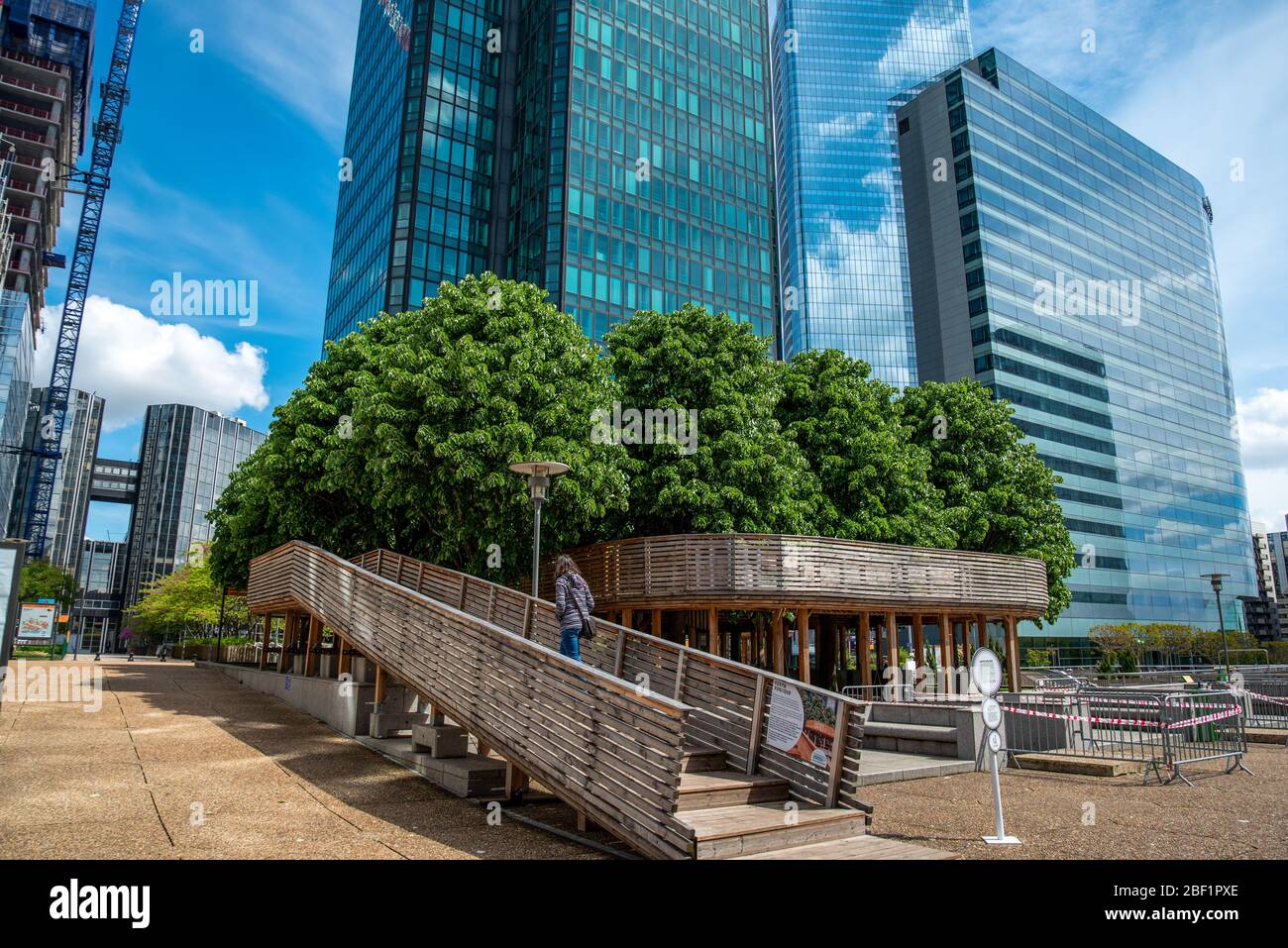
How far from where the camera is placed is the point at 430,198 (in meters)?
64.2

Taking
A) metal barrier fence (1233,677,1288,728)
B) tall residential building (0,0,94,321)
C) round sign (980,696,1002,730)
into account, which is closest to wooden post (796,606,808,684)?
metal barrier fence (1233,677,1288,728)

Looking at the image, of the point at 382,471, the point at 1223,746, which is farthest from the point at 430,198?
the point at 1223,746

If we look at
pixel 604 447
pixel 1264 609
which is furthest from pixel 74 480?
pixel 1264 609

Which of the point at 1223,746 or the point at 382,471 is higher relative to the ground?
the point at 382,471

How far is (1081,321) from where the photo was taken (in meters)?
95.2

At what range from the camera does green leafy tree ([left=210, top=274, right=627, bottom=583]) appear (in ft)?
56.2

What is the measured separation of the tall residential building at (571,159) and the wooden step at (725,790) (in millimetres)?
51281

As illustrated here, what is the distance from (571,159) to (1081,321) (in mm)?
67896

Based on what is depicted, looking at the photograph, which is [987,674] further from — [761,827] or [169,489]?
[169,489]

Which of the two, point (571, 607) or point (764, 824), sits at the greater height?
point (571, 607)

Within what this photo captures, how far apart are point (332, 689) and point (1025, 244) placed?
9654cm

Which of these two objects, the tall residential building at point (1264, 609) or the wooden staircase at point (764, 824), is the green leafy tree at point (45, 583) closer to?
the wooden staircase at point (764, 824)

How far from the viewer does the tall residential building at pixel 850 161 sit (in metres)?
125

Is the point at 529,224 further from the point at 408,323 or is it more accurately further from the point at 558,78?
the point at 408,323
